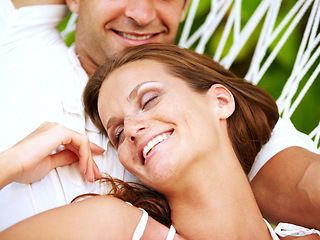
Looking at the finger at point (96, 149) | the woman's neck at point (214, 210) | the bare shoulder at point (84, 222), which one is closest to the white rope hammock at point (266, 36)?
the woman's neck at point (214, 210)

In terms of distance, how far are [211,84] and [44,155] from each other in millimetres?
697

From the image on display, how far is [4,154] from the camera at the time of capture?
1.38m

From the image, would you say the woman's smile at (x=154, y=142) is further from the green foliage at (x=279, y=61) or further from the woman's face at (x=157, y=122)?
the green foliage at (x=279, y=61)

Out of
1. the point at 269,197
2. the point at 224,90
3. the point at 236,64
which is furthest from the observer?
the point at 236,64

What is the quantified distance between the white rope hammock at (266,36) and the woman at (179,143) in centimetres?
64

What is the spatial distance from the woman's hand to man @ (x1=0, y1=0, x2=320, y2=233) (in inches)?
1.7

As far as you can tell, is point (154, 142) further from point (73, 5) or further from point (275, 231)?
point (73, 5)

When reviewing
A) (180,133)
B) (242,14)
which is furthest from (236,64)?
(180,133)

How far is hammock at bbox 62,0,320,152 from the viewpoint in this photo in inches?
94.2

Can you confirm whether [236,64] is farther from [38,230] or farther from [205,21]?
[38,230]

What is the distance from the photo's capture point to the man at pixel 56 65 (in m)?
1.59

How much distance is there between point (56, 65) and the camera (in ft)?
6.76

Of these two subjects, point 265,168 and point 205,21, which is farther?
point 205,21

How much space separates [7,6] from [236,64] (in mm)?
1226
